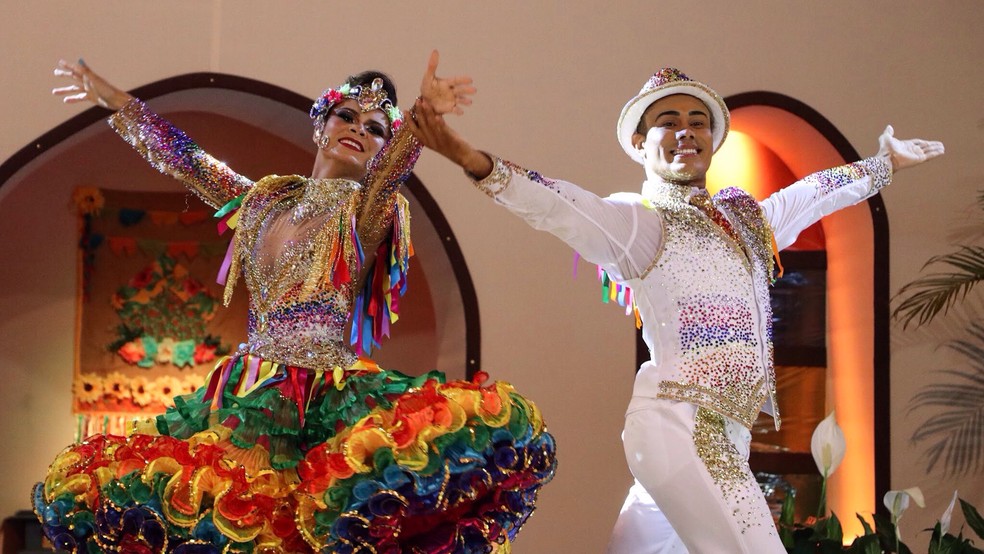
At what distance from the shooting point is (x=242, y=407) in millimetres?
2852

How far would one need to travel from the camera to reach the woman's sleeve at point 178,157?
334cm

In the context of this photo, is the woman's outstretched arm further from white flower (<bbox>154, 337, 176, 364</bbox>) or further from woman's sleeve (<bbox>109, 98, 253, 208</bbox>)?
white flower (<bbox>154, 337, 176, 364</bbox>)

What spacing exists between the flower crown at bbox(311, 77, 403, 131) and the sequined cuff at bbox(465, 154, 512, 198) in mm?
512

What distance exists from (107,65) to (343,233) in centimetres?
174

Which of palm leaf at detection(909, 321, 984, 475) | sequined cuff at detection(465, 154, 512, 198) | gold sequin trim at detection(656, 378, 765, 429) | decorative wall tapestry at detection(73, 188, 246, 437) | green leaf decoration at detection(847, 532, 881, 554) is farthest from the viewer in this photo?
decorative wall tapestry at detection(73, 188, 246, 437)

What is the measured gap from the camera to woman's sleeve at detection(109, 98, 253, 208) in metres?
3.34

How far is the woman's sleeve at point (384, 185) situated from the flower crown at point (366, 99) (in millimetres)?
200

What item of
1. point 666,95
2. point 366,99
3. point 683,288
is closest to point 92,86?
point 366,99

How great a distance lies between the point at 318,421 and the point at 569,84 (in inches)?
88.1

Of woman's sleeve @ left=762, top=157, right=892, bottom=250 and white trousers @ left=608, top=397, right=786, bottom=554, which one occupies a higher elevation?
woman's sleeve @ left=762, top=157, right=892, bottom=250

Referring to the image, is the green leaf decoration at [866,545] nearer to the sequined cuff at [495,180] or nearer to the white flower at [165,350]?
the sequined cuff at [495,180]

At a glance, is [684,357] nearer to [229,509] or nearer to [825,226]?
[229,509]

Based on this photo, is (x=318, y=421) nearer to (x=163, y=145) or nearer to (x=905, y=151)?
(x=163, y=145)

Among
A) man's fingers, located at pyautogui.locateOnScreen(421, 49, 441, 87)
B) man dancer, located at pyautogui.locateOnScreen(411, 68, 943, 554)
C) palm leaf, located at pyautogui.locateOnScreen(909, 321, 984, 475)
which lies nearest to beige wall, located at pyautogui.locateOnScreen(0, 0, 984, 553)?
palm leaf, located at pyautogui.locateOnScreen(909, 321, 984, 475)
